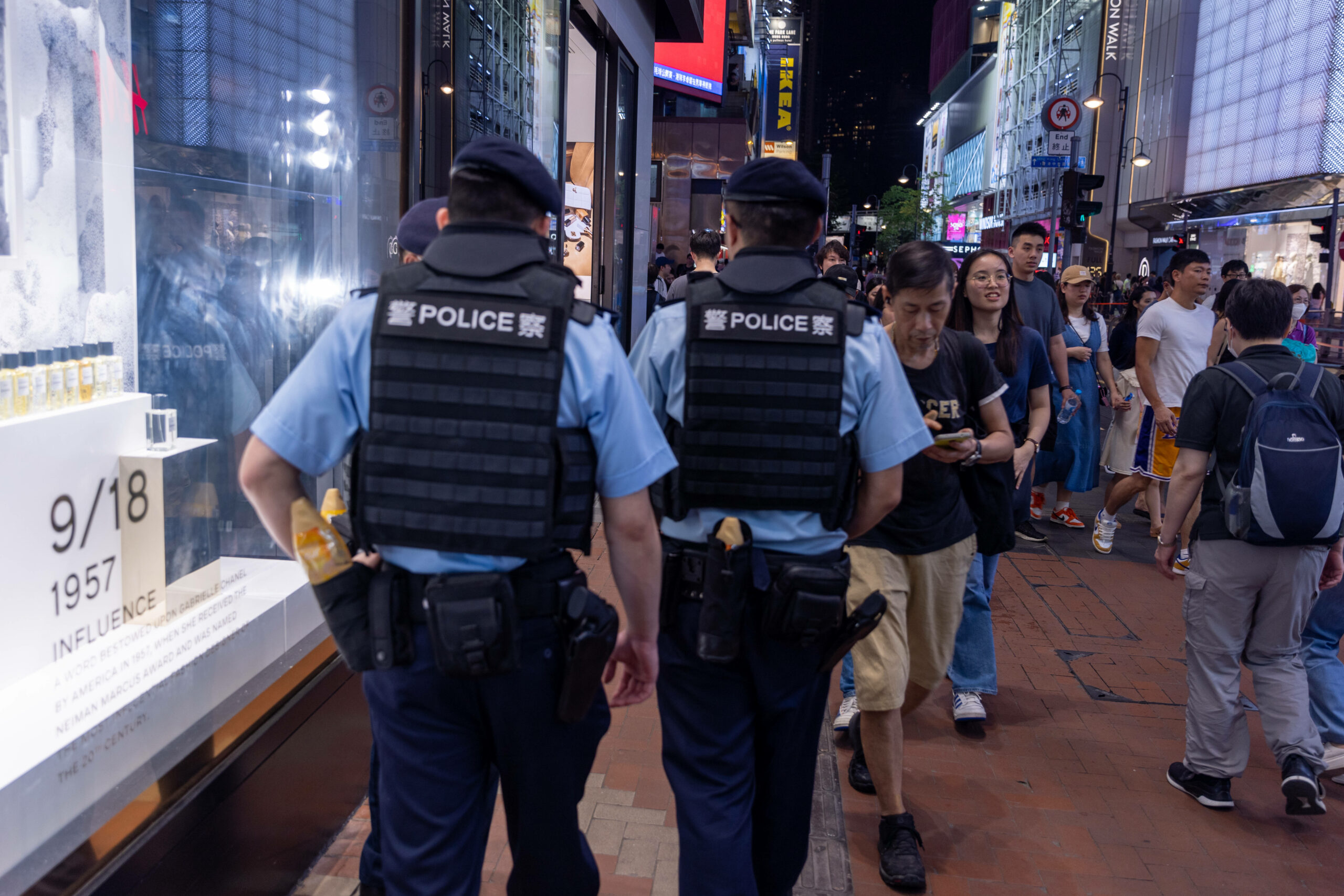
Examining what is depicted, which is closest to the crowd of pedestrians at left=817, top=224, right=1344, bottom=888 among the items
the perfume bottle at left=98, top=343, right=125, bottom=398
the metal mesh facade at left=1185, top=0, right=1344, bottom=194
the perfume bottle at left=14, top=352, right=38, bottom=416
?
the perfume bottle at left=98, top=343, right=125, bottom=398

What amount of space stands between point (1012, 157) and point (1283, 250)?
41.7m

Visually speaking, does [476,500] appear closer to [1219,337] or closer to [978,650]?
[978,650]

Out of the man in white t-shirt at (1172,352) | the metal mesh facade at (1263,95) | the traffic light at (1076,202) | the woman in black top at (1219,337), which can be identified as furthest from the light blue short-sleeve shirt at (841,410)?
the metal mesh facade at (1263,95)

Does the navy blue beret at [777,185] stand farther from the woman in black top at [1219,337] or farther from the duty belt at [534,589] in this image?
the woman in black top at [1219,337]

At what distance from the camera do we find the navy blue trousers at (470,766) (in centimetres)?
213

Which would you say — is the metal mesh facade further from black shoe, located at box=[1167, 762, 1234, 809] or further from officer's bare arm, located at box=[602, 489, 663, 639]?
officer's bare arm, located at box=[602, 489, 663, 639]

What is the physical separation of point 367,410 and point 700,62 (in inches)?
1319

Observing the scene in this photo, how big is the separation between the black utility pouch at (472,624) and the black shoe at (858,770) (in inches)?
89.0

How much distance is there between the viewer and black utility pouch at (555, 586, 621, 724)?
2.11 meters

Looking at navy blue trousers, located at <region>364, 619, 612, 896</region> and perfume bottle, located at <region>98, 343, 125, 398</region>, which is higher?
perfume bottle, located at <region>98, 343, 125, 398</region>

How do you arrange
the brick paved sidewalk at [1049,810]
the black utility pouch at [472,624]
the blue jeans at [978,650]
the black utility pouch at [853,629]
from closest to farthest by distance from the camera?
the black utility pouch at [472,624], the black utility pouch at [853,629], the brick paved sidewalk at [1049,810], the blue jeans at [978,650]

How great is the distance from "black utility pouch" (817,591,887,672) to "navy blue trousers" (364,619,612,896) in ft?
2.27

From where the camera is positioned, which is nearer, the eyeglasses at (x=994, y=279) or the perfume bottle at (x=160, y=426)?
the perfume bottle at (x=160, y=426)

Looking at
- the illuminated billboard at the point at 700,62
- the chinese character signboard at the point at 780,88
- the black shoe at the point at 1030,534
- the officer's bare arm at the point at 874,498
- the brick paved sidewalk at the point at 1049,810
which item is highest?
the chinese character signboard at the point at 780,88
